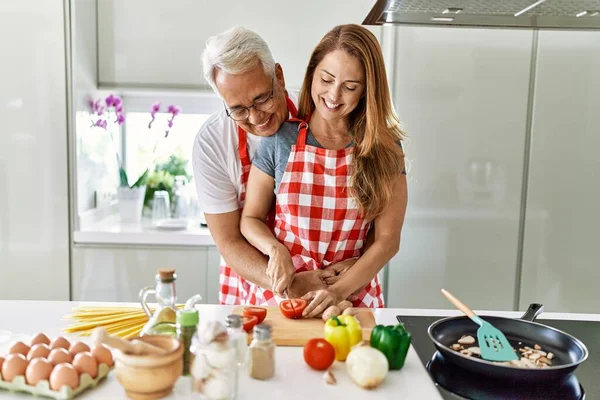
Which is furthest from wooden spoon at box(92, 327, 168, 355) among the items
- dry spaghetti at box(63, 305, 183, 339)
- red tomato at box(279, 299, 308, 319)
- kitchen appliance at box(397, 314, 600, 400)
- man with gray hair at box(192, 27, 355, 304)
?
man with gray hair at box(192, 27, 355, 304)

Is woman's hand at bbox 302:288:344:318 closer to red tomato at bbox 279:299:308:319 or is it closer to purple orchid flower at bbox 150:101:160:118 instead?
red tomato at bbox 279:299:308:319

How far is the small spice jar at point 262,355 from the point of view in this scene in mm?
951

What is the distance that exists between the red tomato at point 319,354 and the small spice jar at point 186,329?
0.67 ft

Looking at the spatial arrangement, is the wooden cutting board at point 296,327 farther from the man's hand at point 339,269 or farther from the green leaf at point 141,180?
the green leaf at point 141,180

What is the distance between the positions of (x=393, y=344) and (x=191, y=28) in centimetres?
185

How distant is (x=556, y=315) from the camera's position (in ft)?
4.58

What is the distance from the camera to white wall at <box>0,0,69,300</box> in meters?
2.27

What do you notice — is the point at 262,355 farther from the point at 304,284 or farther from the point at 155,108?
the point at 155,108

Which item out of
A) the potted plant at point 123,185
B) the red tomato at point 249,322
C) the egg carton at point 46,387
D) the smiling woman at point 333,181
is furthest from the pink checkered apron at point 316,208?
the potted plant at point 123,185

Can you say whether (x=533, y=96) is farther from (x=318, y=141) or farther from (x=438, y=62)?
(x=318, y=141)

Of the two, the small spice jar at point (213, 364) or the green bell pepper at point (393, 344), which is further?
the green bell pepper at point (393, 344)

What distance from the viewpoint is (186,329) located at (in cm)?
94

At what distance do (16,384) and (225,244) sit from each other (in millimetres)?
741

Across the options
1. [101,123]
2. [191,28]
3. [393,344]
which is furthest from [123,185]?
[393,344]
